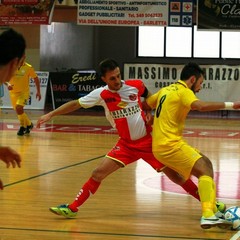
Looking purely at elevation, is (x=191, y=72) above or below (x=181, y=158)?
above

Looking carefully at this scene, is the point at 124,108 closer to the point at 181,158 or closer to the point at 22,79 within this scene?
the point at 181,158

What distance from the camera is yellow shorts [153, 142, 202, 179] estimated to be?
750 centimetres

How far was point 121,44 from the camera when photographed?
32.2 m

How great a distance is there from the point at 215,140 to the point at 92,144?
293 cm

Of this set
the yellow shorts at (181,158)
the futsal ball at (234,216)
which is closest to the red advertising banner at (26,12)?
the yellow shorts at (181,158)

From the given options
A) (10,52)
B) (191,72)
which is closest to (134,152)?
(191,72)

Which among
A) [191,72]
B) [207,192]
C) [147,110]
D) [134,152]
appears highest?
[191,72]

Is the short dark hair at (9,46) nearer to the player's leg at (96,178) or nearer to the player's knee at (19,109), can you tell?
the player's leg at (96,178)

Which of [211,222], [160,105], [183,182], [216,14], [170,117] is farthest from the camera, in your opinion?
[216,14]

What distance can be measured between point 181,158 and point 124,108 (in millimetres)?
1117

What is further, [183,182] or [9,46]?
[183,182]

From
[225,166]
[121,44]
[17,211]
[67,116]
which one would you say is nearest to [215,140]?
[225,166]

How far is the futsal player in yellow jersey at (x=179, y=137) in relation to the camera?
7.38 metres

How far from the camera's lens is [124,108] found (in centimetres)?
833
